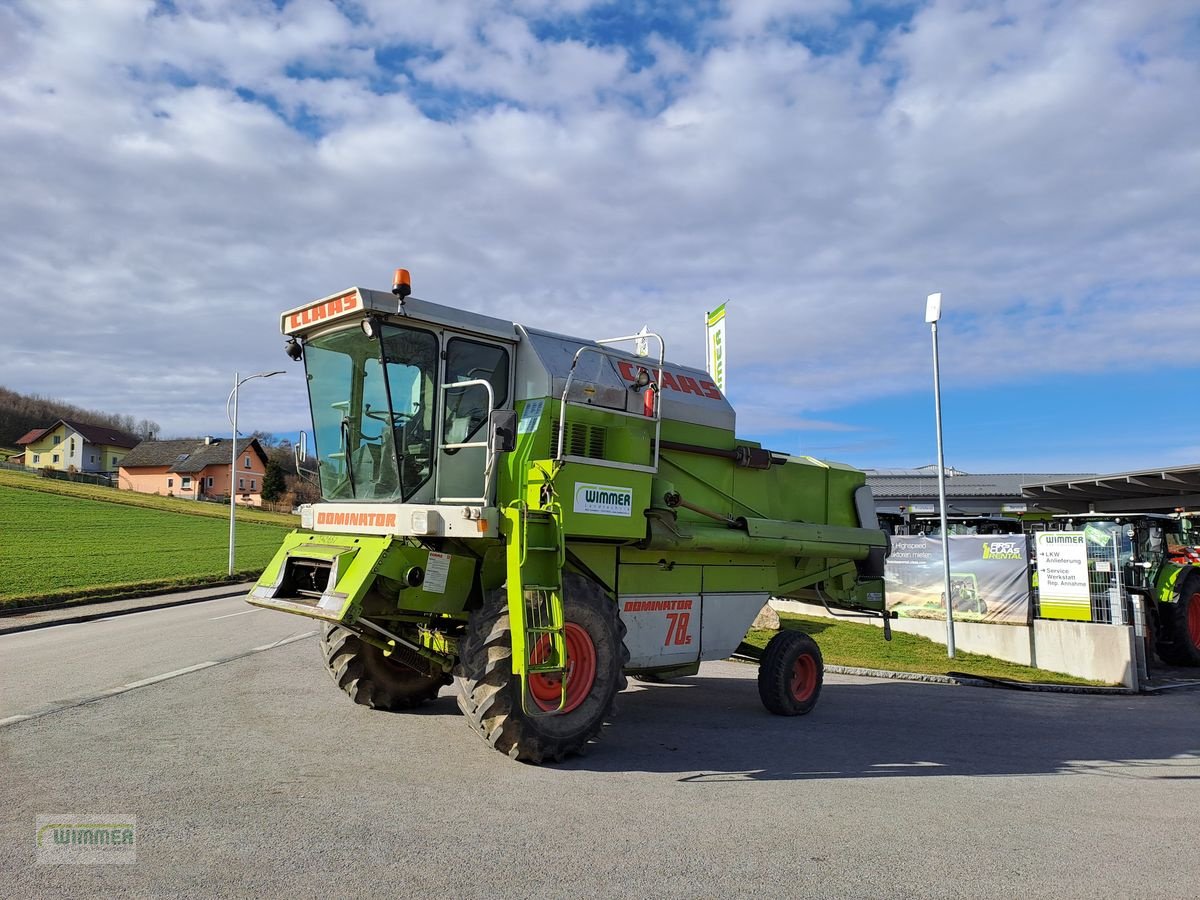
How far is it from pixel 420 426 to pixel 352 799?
10.6ft

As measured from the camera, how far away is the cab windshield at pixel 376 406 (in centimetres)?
752

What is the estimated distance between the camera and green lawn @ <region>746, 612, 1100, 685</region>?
12492mm

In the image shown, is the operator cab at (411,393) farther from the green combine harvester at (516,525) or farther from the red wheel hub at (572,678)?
the red wheel hub at (572,678)

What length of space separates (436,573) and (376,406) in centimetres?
167

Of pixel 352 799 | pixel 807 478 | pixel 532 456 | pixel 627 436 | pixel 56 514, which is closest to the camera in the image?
pixel 352 799

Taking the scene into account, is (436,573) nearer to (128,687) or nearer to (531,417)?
(531,417)

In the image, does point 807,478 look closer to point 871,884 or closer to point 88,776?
point 871,884

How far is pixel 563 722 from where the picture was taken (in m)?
6.72

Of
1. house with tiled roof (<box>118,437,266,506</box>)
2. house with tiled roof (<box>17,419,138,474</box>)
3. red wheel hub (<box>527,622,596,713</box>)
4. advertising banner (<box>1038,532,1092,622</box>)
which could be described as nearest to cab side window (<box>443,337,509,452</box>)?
red wheel hub (<box>527,622,596,713</box>)

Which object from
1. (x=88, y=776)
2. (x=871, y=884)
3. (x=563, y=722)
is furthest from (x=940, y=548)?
(x=88, y=776)

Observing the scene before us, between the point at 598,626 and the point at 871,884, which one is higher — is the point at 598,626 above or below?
above

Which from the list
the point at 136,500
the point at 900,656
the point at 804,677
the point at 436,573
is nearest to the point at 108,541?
the point at 136,500

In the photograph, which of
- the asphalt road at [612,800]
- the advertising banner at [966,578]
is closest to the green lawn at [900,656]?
the advertising banner at [966,578]

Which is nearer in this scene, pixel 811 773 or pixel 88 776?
pixel 88 776
